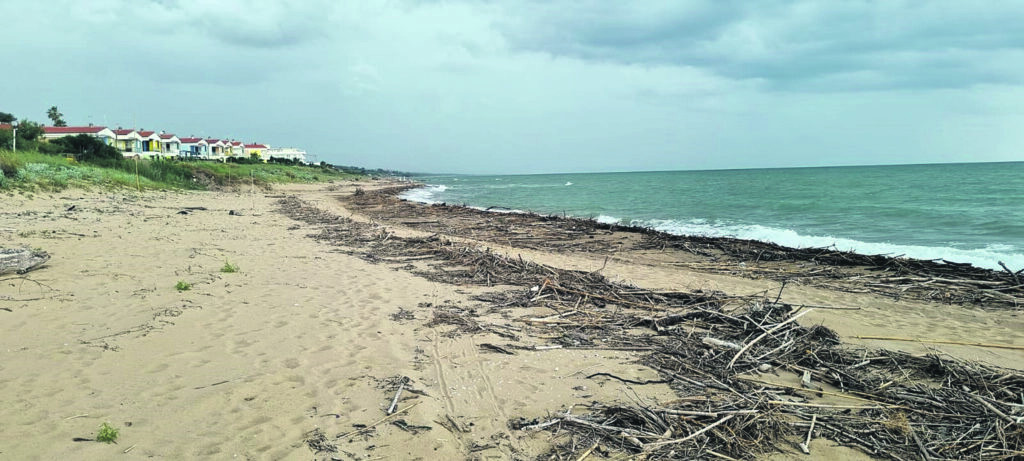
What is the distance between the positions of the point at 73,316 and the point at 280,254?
14.6 feet

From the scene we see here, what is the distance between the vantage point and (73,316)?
512cm

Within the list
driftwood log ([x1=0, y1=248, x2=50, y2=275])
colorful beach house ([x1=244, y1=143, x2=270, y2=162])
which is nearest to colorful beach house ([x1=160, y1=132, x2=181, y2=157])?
colorful beach house ([x1=244, y1=143, x2=270, y2=162])

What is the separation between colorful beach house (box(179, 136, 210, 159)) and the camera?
241ft

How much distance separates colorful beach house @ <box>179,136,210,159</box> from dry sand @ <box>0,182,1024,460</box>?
77.0m

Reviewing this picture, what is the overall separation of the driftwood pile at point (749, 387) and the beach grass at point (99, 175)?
1987cm

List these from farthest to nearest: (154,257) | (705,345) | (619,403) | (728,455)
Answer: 1. (154,257)
2. (705,345)
3. (619,403)
4. (728,455)

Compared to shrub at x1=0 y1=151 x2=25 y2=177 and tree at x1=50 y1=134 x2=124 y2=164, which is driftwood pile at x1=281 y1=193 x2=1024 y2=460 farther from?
tree at x1=50 y1=134 x2=124 y2=164

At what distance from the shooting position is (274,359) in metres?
4.39

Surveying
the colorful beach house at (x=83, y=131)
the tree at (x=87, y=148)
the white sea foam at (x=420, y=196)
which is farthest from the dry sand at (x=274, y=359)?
the colorful beach house at (x=83, y=131)

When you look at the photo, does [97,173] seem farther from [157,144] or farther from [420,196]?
[157,144]

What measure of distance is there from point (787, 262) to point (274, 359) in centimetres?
1015

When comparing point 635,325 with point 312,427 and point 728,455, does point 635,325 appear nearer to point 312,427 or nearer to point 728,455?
point 728,455

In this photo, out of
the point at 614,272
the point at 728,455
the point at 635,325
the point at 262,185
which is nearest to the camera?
the point at 728,455

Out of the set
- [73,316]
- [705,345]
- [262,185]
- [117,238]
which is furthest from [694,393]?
[262,185]
